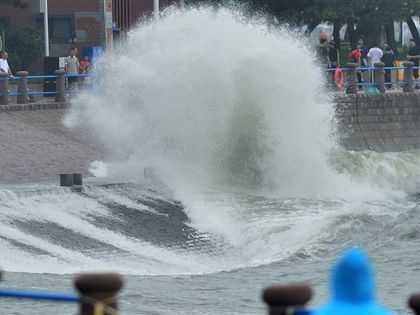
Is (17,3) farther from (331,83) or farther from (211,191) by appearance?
(211,191)

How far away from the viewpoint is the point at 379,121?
3681 centimetres

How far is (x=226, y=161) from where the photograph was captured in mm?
29781

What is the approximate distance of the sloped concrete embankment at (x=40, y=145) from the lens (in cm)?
2727

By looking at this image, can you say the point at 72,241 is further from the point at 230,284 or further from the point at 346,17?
the point at 346,17

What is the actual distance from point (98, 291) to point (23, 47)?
4064 cm

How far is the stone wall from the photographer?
3591 cm

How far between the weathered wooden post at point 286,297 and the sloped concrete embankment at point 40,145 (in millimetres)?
19779

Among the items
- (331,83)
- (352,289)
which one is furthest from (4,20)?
(352,289)

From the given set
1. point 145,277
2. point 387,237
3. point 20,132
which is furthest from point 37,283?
point 20,132

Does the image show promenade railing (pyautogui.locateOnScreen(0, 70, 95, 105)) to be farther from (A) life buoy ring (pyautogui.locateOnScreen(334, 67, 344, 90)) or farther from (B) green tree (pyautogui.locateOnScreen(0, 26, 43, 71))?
(B) green tree (pyautogui.locateOnScreen(0, 26, 43, 71))

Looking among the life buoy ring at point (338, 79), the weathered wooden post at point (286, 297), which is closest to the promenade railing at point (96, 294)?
the weathered wooden post at point (286, 297)

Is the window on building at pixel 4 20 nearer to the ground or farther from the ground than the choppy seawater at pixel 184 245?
farther from the ground

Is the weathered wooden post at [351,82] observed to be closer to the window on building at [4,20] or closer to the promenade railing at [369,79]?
the promenade railing at [369,79]

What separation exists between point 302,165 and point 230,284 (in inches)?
489
